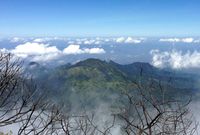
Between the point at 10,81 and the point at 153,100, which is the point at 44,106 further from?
the point at 153,100

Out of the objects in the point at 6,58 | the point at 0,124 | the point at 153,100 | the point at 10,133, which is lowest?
the point at 10,133

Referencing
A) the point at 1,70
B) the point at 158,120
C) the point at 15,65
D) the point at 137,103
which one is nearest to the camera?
the point at 158,120

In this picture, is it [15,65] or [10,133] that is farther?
[15,65]

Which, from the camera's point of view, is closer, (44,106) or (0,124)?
(0,124)

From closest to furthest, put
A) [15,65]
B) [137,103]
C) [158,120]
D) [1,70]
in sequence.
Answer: [158,120]
[137,103]
[1,70]
[15,65]

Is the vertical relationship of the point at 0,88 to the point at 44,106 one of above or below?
above

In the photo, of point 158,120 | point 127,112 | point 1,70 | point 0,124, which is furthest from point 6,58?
point 158,120

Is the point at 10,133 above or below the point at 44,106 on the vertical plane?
below

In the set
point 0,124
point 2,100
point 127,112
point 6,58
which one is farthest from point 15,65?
point 127,112

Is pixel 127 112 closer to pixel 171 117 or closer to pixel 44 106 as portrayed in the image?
pixel 171 117
